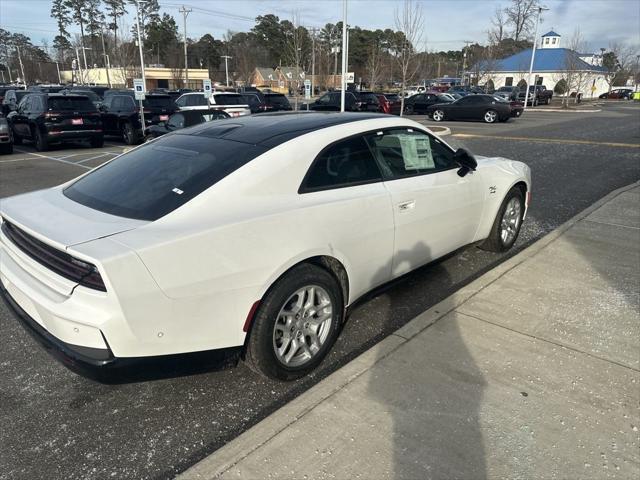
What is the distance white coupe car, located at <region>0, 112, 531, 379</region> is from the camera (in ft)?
7.38

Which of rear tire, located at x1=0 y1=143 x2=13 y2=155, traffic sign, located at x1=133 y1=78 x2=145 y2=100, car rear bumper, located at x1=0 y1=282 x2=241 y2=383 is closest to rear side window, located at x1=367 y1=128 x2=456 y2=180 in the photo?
car rear bumper, located at x1=0 y1=282 x2=241 y2=383

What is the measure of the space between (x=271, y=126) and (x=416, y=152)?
4.09ft

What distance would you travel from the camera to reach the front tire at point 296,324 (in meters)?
2.69

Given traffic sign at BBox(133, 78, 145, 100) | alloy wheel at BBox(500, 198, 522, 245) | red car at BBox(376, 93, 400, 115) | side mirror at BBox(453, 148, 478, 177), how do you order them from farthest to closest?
1. red car at BBox(376, 93, 400, 115)
2. traffic sign at BBox(133, 78, 145, 100)
3. alloy wheel at BBox(500, 198, 522, 245)
4. side mirror at BBox(453, 148, 478, 177)

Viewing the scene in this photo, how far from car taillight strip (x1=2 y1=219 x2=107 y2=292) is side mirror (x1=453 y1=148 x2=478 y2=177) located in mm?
3065

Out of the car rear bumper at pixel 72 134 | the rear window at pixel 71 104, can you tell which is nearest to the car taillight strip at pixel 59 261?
the car rear bumper at pixel 72 134

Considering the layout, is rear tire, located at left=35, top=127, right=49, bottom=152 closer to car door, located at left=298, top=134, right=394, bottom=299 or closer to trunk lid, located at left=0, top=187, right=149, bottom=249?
trunk lid, located at left=0, top=187, right=149, bottom=249

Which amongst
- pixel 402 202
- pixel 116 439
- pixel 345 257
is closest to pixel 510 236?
pixel 402 202

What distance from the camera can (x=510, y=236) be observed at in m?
5.21

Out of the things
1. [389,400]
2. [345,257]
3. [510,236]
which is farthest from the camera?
[510,236]

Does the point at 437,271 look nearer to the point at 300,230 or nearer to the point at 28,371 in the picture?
the point at 300,230

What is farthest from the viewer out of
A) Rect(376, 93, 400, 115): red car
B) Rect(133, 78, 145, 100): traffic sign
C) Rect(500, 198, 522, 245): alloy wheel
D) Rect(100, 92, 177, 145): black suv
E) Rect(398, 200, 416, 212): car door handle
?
Rect(376, 93, 400, 115): red car

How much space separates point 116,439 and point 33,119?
14.5m

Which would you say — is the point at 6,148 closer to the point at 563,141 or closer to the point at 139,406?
the point at 139,406
